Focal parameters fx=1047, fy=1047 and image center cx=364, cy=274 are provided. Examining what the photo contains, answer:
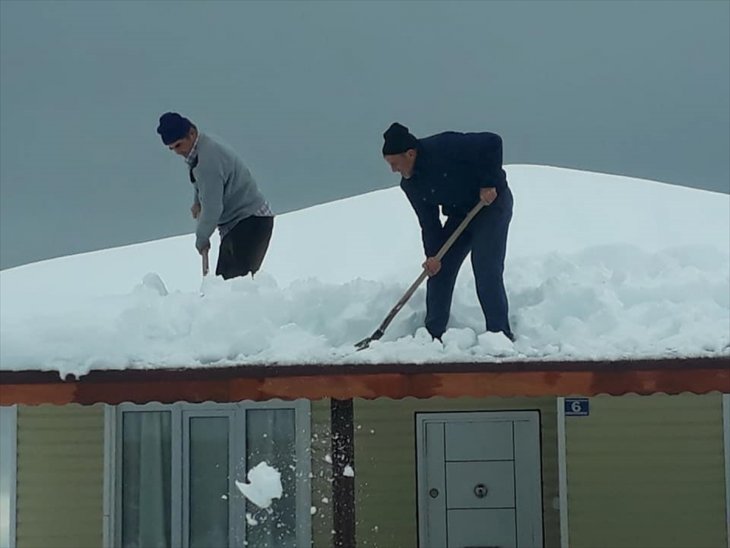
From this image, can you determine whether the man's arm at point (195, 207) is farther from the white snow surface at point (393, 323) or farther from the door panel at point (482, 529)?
the door panel at point (482, 529)

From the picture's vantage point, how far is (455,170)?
7367 mm

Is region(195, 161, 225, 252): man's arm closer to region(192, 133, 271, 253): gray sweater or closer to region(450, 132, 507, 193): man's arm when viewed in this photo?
region(192, 133, 271, 253): gray sweater

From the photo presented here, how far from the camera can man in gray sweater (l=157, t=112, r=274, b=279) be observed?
8.02 m

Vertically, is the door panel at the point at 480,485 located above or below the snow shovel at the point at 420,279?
below

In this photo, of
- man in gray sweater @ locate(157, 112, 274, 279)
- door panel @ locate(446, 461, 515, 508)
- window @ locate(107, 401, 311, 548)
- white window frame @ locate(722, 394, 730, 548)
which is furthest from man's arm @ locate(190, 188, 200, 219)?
white window frame @ locate(722, 394, 730, 548)

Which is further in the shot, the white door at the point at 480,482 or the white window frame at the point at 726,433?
the white door at the point at 480,482

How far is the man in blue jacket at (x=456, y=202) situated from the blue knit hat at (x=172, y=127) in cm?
173

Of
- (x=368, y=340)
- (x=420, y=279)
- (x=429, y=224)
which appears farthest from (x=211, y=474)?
(x=429, y=224)

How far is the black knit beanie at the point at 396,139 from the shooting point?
280 inches

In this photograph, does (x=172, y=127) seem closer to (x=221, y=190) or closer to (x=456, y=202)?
(x=221, y=190)

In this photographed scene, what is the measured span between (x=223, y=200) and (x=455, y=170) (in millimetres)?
2070

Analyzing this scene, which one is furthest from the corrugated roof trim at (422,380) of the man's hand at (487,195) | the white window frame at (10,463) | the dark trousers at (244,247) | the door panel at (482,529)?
the white window frame at (10,463)

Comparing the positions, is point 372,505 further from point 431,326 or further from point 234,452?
point 431,326

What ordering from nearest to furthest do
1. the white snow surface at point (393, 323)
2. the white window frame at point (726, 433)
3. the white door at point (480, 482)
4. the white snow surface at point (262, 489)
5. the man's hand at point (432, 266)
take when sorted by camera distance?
the white snow surface at point (393, 323) < the man's hand at point (432, 266) < the white snow surface at point (262, 489) < the white window frame at point (726, 433) < the white door at point (480, 482)
